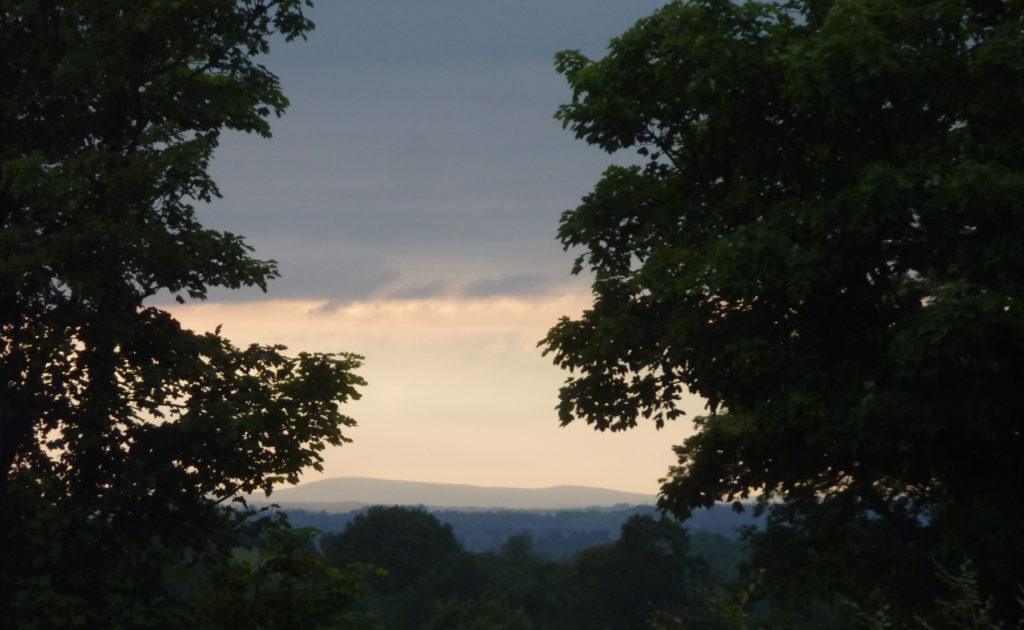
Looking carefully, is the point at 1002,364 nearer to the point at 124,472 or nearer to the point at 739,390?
the point at 739,390

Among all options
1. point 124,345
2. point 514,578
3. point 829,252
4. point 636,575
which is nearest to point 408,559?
point 514,578

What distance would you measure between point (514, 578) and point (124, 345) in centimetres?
10347

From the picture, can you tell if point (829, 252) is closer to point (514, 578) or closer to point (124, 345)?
point (124, 345)

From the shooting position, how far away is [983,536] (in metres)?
18.1

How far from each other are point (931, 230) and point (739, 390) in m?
4.29

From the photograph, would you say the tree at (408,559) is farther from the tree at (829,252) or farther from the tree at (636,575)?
the tree at (829,252)

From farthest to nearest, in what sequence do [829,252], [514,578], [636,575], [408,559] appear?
[514,578], [408,559], [636,575], [829,252]

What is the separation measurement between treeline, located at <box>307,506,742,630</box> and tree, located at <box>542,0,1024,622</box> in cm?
6057

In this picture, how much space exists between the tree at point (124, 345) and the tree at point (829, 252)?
5860mm

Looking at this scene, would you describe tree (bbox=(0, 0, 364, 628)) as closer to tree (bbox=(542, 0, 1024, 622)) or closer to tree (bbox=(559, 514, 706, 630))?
tree (bbox=(542, 0, 1024, 622))

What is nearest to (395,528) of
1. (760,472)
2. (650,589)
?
(650,589)

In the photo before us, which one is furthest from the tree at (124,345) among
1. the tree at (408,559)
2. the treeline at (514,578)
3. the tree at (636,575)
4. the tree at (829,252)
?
the tree at (408,559)

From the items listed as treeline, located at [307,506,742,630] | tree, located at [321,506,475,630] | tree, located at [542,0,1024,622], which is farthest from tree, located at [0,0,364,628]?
tree, located at [321,506,475,630]

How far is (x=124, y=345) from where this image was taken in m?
19.6
